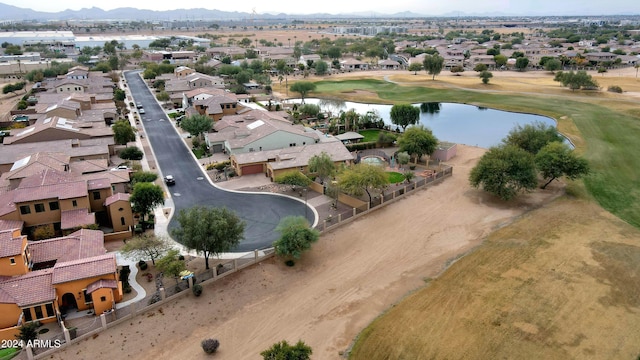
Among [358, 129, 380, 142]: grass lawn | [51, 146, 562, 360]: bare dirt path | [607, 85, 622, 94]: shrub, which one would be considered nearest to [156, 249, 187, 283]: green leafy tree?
[51, 146, 562, 360]: bare dirt path

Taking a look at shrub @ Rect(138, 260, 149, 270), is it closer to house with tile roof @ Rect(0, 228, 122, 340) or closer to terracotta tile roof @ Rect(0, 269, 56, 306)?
house with tile roof @ Rect(0, 228, 122, 340)

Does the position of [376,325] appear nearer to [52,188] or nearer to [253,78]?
[52,188]

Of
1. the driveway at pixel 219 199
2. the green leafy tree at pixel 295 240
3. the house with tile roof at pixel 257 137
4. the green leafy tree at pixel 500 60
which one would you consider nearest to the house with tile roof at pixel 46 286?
the driveway at pixel 219 199

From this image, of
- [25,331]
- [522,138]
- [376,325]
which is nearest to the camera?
[25,331]

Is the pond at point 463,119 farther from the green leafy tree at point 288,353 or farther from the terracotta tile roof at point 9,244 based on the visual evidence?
the terracotta tile roof at point 9,244

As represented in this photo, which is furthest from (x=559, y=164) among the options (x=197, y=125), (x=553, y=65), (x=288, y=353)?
(x=553, y=65)

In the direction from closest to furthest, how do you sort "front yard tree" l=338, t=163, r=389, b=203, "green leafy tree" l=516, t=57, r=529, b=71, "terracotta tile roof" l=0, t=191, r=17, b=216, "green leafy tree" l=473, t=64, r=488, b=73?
"terracotta tile roof" l=0, t=191, r=17, b=216 → "front yard tree" l=338, t=163, r=389, b=203 → "green leafy tree" l=473, t=64, r=488, b=73 → "green leafy tree" l=516, t=57, r=529, b=71

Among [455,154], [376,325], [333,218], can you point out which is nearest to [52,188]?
[333,218]
